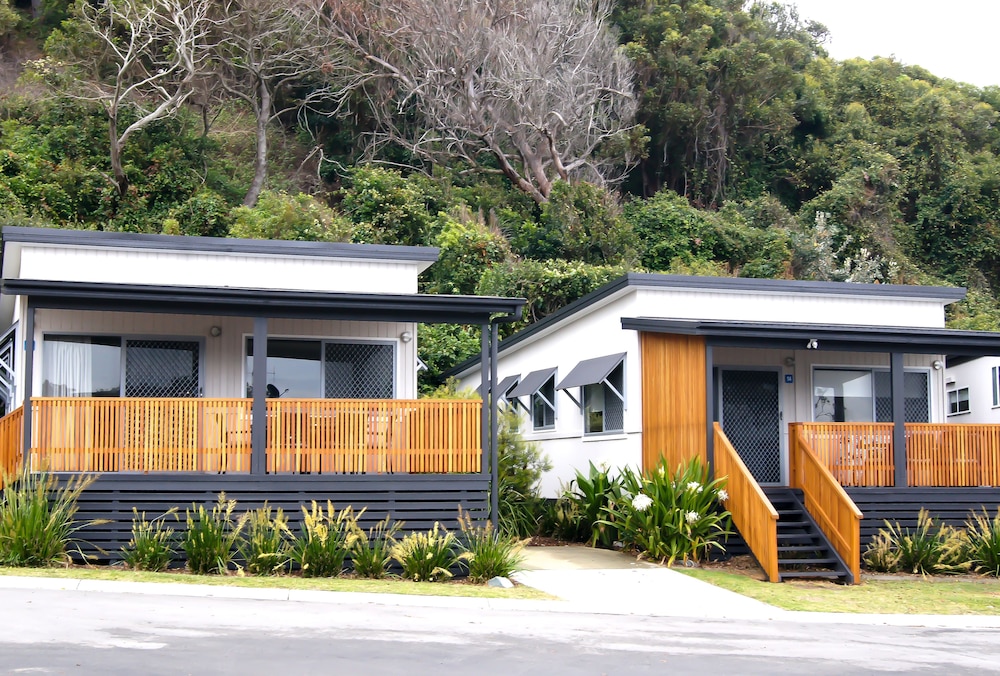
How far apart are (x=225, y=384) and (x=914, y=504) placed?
1088cm

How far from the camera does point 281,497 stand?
1531 centimetres

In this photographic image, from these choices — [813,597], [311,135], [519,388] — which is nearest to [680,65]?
[311,135]

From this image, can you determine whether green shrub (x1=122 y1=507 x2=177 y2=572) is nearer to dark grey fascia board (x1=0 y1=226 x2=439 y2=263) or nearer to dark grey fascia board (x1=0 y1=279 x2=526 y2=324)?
dark grey fascia board (x1=0 y1=279 x2=526 y2=324)

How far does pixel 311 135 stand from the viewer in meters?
42.6

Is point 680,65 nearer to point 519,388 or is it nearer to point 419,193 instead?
point 419,193

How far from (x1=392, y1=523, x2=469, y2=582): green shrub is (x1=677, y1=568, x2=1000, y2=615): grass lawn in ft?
11.4

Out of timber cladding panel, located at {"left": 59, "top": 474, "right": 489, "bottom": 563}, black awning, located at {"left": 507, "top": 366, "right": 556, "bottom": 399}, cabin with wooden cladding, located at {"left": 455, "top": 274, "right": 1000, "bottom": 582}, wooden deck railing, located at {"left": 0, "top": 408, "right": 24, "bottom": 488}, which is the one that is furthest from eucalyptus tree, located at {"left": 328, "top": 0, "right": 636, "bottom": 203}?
wooden deck railing, located at {"left": 0, "top": 408, "right": 24, "bottom": 488}

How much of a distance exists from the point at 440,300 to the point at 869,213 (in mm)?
28632

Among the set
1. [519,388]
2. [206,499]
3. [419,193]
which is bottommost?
[206,499]

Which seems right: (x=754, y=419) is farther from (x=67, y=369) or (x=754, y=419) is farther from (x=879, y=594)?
(x=67, y=369)

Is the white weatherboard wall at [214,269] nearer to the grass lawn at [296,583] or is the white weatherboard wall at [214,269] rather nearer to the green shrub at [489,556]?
the green shrub at [489,556]

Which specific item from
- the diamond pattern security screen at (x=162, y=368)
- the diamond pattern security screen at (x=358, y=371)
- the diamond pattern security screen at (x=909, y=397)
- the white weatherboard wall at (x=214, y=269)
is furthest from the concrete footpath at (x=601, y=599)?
the diamond pattern security screen at (x=909, y=397)

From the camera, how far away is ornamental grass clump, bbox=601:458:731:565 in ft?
53.7

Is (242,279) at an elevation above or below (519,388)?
above
